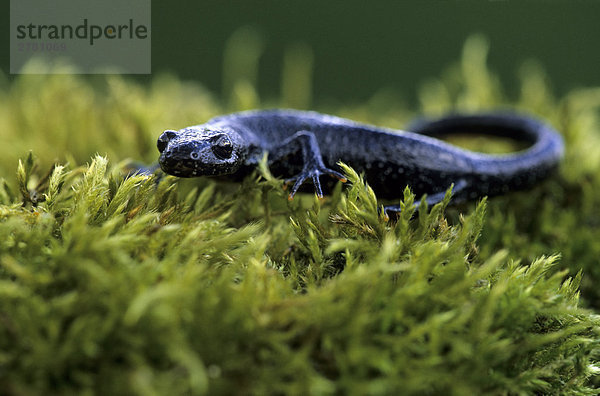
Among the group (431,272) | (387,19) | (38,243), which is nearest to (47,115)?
(38,243)

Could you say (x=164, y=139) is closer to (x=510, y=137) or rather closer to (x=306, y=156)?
(x=306, y=156)

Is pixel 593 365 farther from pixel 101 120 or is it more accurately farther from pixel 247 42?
pixel 247 42

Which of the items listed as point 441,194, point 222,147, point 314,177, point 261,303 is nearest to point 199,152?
point 222,147

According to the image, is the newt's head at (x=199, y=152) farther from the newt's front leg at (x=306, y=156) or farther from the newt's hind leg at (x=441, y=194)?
the newt's hind leg at (x=441, y=194)

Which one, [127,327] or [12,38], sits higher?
[12,38]

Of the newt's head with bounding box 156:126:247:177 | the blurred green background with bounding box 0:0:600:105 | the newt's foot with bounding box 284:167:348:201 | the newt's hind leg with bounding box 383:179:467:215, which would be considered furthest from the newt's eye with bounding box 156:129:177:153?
the blurred green background with bounding box 0:0:600:105

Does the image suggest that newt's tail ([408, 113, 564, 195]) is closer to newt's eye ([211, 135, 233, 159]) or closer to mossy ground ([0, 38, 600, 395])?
mossy ground ([0, 38, 600, 395])
